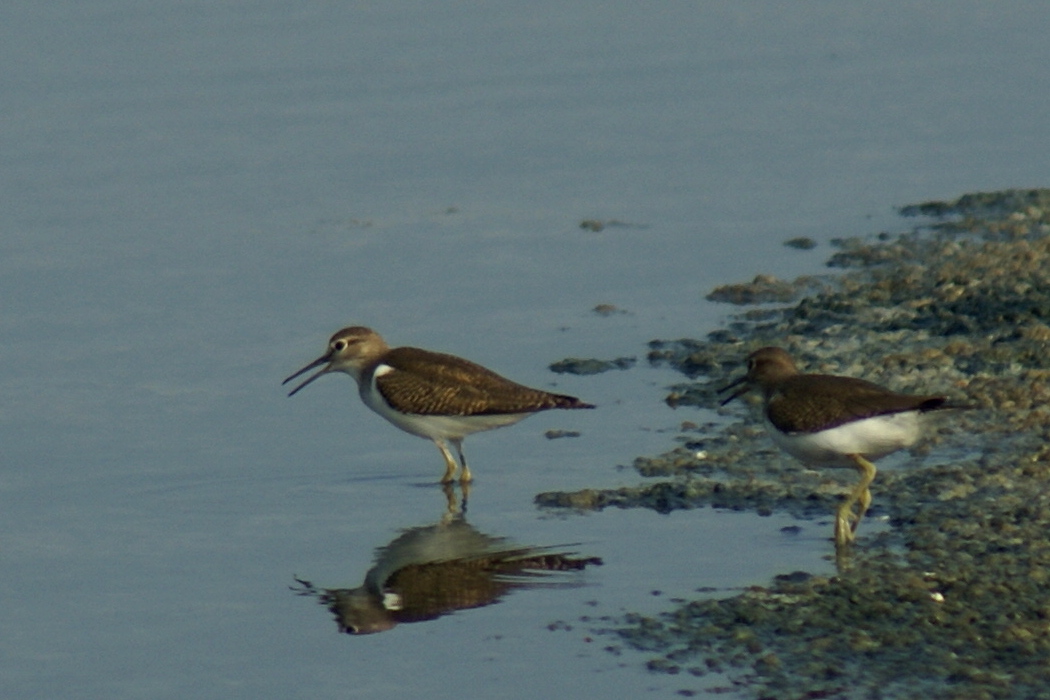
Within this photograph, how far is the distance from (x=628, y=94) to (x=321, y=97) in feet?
9.34

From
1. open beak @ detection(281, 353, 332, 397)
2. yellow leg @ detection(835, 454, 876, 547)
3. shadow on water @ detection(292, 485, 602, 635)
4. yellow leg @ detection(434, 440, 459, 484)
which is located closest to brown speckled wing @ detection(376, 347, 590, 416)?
yellow leg @ detection(434, 440, 459, 484)

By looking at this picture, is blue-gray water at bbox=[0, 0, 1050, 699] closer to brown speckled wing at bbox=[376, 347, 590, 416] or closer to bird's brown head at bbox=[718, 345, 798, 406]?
brown speckled wing at bbox=[376, 347, 590, 416]

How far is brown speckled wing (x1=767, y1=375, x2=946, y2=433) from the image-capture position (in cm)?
986

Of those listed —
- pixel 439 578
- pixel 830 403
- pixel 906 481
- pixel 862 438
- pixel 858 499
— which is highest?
pixel 830 403

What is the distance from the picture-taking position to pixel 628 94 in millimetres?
18297

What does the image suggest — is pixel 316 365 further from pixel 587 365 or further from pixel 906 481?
pixel 906 481

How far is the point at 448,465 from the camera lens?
11602 millimetres

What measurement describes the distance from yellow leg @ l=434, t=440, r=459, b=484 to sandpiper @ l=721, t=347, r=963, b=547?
2.06m

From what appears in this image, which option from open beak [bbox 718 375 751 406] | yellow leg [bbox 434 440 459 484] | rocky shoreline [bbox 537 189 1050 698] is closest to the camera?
rocky shoreline [bbox 537 189 1050 698]

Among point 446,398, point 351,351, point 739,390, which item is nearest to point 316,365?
point 351,351

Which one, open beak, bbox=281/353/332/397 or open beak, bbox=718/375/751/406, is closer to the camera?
open beak, bbox=718/375/751/406

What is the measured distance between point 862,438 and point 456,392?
2770mm

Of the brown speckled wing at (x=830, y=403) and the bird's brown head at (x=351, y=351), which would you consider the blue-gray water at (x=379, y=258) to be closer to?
the bird's brown head at (x=351, y=351)

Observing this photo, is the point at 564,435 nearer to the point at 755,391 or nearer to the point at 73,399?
the point at 755,391
